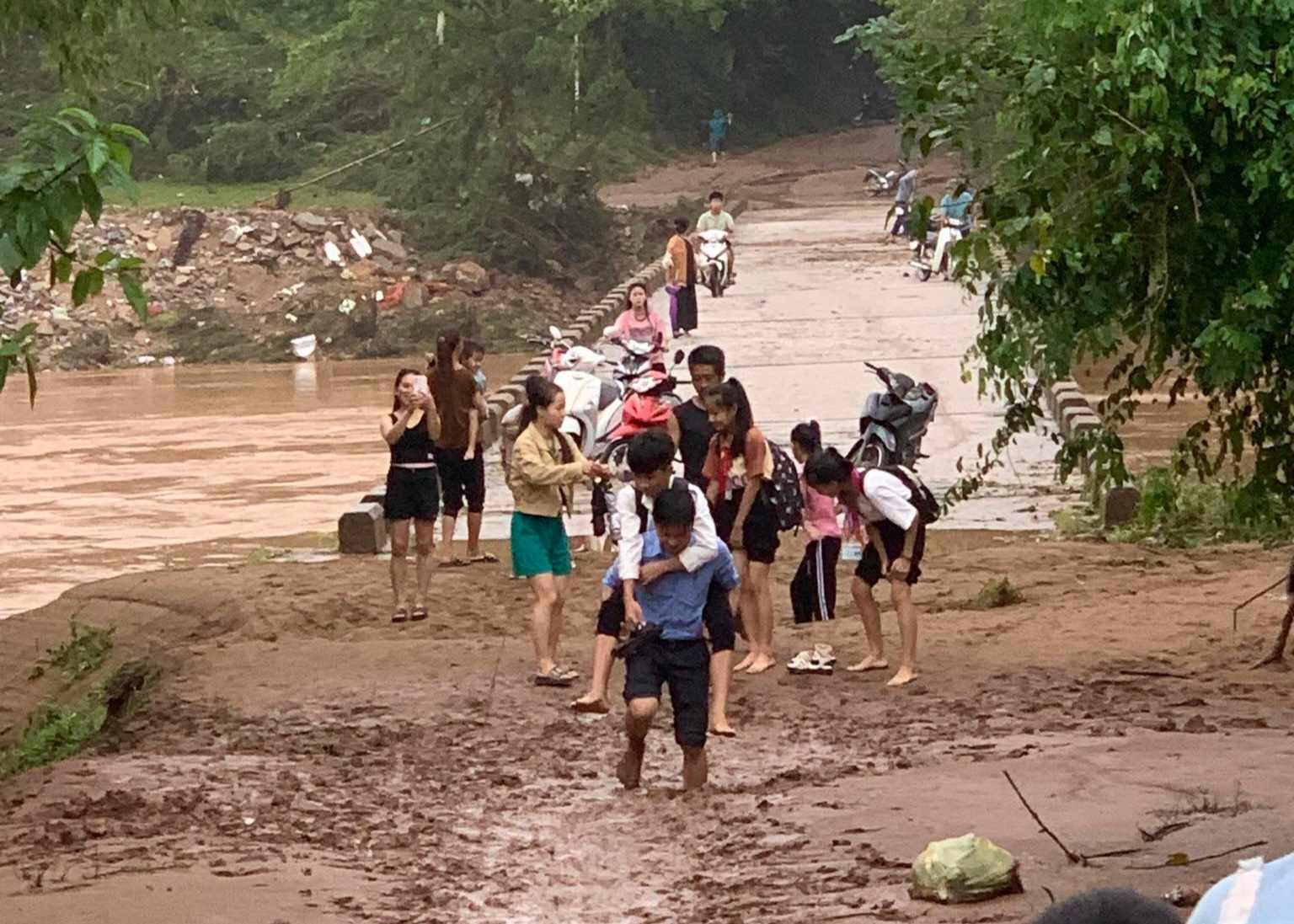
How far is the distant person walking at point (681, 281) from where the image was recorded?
2659 centimetres

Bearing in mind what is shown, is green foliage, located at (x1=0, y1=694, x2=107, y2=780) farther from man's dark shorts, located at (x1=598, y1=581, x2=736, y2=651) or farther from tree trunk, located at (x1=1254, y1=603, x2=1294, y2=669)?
tree trunk, located at (x1=1254, y1=603, x2=1294, y2=669)

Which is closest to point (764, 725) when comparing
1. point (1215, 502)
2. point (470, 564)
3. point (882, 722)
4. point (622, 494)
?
point (882, 722)

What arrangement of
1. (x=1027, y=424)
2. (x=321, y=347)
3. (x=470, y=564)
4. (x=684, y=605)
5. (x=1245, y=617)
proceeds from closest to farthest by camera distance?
(x=684, y=605) < (x=1027, y=424) < (x=1245, y=617) < (x=470, y=564) < (x=321, y=347)

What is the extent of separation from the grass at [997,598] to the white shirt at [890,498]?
3.31 m

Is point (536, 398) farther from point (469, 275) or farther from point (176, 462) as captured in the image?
point (469, 275)

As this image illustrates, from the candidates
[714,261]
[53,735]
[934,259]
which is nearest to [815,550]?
[53,735]

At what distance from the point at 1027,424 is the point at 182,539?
391 inches

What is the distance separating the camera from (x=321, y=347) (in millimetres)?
38219

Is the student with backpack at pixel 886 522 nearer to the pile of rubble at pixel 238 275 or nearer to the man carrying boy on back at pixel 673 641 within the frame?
the man carrying boy on back at pixel 673 641

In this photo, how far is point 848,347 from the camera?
26984mm

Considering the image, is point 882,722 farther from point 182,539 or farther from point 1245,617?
point 182,539

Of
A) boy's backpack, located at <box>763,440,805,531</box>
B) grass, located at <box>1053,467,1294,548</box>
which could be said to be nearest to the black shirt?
boy's backpack, located at <box>763,440,805,531</box>

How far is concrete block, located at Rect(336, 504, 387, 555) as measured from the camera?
16859 millimetres

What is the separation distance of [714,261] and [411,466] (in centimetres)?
1867
